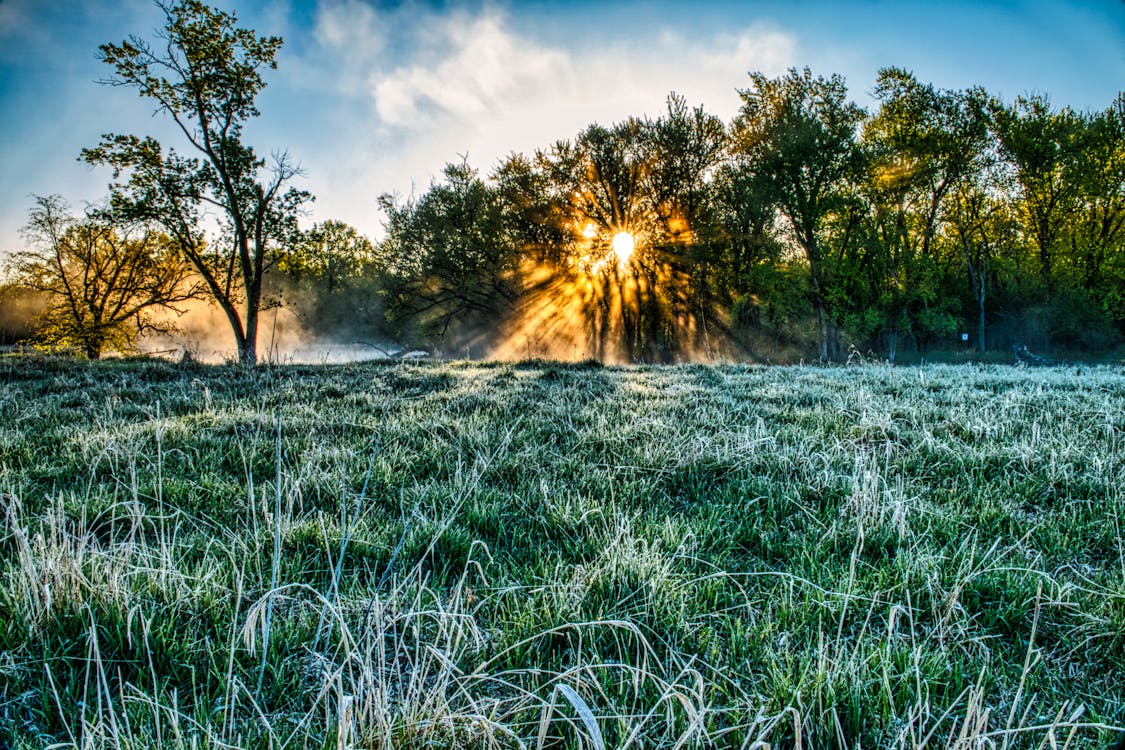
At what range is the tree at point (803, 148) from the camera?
92.9ft

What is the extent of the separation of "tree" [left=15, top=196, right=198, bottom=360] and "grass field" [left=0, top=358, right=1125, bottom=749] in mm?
29209

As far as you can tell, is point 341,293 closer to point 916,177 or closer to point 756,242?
point 756,242

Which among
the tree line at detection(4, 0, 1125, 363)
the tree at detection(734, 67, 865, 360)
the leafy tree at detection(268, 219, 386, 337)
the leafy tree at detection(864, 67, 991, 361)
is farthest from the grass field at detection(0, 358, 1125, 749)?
the leafy tree at detection(268, 219, 386, 337)

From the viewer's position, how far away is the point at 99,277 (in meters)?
27.4

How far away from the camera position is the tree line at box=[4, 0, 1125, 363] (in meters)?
28.3

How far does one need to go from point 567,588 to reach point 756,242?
34872 millimetres

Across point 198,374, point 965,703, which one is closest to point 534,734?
point 965,703

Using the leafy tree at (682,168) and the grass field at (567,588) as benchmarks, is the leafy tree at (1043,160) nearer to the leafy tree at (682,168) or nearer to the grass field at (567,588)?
the leafy tree at (682,168)

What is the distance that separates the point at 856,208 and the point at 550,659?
126ft

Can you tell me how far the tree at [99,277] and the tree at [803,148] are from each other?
33.9m

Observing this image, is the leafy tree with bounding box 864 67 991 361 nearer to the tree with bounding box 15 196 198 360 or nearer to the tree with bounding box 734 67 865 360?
the tree with bounding box 734 67 865 360

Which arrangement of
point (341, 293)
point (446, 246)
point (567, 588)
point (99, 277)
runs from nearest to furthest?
point (567, 588)
point (99, 277)
point (446, 246)
point (341, 293)

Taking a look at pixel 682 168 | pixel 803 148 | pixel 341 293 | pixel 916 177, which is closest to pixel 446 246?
pixel 682 168

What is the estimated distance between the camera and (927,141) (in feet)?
97.0
